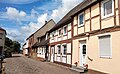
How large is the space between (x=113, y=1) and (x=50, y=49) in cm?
1995

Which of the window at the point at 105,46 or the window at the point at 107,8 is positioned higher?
the window at the point at 107,8

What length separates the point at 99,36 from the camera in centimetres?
1425

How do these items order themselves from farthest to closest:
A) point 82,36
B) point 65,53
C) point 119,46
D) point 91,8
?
point 65,53 < point 82,36 < point 91,8 < point 119,46

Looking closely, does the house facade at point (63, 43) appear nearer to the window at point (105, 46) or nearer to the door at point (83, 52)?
the door at point (83, 52)

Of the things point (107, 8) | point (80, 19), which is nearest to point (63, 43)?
point (80, 19)

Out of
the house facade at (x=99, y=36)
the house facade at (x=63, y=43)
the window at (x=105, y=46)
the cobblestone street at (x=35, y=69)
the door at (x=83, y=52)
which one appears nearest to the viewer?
the house facade at (x=99, y=36)

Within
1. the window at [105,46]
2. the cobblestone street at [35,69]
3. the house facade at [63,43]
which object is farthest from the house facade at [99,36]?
the house facade at [63,43]

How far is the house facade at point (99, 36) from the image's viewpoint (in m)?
12.3

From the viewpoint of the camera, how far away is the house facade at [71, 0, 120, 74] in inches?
485

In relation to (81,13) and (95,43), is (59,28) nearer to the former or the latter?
(81,13)

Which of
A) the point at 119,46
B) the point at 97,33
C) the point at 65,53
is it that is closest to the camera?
the point at 119,46

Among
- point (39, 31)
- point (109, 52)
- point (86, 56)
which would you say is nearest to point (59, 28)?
point (86, 56)

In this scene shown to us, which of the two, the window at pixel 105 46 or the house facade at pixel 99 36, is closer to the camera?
the house facade at pixel 99 36

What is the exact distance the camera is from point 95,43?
14820mm
